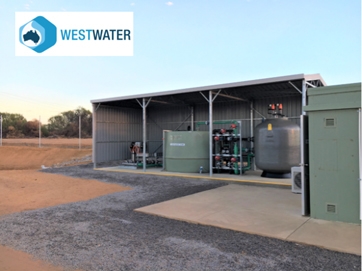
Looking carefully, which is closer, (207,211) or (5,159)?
(207,211)

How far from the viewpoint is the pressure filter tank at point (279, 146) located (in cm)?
1083

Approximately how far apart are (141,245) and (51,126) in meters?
55.6

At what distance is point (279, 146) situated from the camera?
35.6ft

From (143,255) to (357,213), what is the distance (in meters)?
3.64

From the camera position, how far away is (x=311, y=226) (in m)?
5.12

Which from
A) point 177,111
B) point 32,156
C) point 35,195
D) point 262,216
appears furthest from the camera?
point 32,156

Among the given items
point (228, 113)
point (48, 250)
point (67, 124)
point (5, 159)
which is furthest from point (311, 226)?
point (67, 124)

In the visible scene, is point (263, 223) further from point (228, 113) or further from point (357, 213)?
point (228, 113)

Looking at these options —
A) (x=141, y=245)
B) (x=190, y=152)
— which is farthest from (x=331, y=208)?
(x=190, y=152)

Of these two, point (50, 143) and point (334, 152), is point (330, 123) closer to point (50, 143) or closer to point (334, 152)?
point (334, 152)

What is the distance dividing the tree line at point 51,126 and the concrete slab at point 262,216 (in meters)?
49.6

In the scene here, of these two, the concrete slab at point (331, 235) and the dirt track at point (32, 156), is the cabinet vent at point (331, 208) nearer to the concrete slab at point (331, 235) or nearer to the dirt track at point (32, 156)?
the concrete slab at point (331, 235)

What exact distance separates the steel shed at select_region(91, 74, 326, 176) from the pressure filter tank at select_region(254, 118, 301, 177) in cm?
175

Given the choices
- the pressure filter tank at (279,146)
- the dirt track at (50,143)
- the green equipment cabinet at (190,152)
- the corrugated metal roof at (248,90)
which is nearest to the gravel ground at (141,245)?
the pressure filter tank at (279,146)
